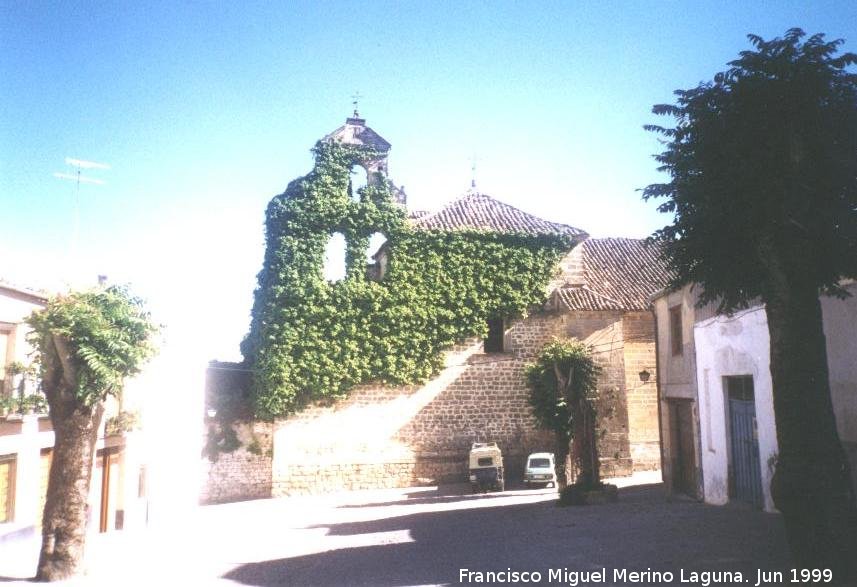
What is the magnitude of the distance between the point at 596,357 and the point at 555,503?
867cm

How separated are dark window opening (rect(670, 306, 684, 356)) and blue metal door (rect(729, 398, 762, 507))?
284 centimetres

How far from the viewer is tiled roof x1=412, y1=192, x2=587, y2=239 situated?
75.3 feet

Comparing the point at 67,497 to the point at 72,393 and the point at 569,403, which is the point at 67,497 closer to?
the point at 72,393

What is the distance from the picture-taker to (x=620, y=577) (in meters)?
7.29

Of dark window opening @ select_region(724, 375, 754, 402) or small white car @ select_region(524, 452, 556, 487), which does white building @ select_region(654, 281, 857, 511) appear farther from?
small white car @ select_region(524, 452, 556, 487)

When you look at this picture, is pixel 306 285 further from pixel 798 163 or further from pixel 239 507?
pixel 798 163

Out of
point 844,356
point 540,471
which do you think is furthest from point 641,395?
point 844,356

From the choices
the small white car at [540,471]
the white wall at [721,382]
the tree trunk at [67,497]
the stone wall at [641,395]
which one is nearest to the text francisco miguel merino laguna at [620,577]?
the white wall at [721,382]

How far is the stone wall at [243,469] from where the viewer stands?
65.4 ft

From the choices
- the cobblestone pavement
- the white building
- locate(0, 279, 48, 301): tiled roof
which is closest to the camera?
the cobblestone pavement

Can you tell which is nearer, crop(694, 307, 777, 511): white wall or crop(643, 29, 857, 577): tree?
crop(643, 29, 857, 577): tree

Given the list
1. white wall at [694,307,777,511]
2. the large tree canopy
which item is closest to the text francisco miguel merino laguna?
the large tree canopy

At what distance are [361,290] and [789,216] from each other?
16.2 meters

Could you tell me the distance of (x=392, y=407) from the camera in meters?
21.3
